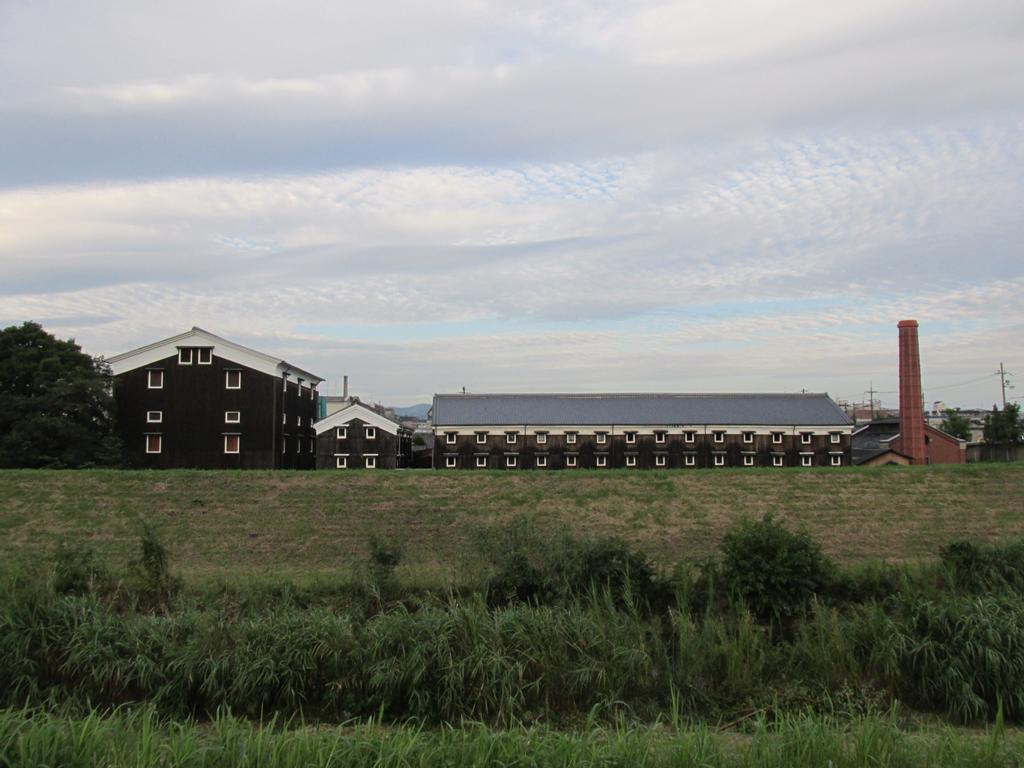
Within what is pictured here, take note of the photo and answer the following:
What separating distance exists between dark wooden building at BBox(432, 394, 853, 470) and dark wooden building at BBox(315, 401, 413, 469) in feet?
9.42

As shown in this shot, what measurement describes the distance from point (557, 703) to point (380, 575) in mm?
5375

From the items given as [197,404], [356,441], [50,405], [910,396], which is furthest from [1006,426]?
[50,405]

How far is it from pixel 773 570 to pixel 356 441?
34.1m

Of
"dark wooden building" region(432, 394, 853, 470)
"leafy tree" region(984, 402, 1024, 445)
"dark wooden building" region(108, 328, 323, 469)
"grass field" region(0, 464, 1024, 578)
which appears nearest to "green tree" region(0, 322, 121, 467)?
"dark wooden building" region(108, 328, 323, 469)

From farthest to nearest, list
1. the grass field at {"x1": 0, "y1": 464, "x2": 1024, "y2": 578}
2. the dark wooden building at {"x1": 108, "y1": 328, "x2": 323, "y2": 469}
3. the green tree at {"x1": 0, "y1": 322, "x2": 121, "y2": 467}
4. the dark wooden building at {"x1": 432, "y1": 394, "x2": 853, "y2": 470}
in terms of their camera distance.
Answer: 1. the dark wooden building at {"x1": 432, "y1": 394, "x2": 853, "y2": 470}
2. the dark wooden building at {"x1": 108, "y1": 328, "x2": 323, "y2": 469}
3. the green tree at {"x1": 0, "y1": 322, "x2": 121, "y2": 467}
4. the grass field at {"x1": 0, "y1": 464, "x2": 1024, "y2": 578}

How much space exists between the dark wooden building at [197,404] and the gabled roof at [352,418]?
10.1 ft

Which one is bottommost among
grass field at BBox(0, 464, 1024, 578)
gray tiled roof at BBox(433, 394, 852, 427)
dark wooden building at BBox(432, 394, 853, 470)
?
grass field at BBox(0, 464, 1024, 578)

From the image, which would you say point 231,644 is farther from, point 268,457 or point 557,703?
point 268,457

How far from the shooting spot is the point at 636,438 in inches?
1841

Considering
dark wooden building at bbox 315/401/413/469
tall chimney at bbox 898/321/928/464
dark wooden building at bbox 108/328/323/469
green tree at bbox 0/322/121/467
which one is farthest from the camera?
tall chimney at bbox 898/321/928/464

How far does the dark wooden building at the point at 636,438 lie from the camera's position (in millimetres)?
46438

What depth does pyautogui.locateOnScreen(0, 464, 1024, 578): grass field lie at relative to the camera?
23188 mm

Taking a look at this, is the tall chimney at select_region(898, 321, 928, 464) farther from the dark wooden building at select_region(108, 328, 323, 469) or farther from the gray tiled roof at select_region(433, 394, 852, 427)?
the dark wooden building at select_region(108, 328, 323, 469)

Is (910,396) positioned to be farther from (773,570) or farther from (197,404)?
(197,404)
